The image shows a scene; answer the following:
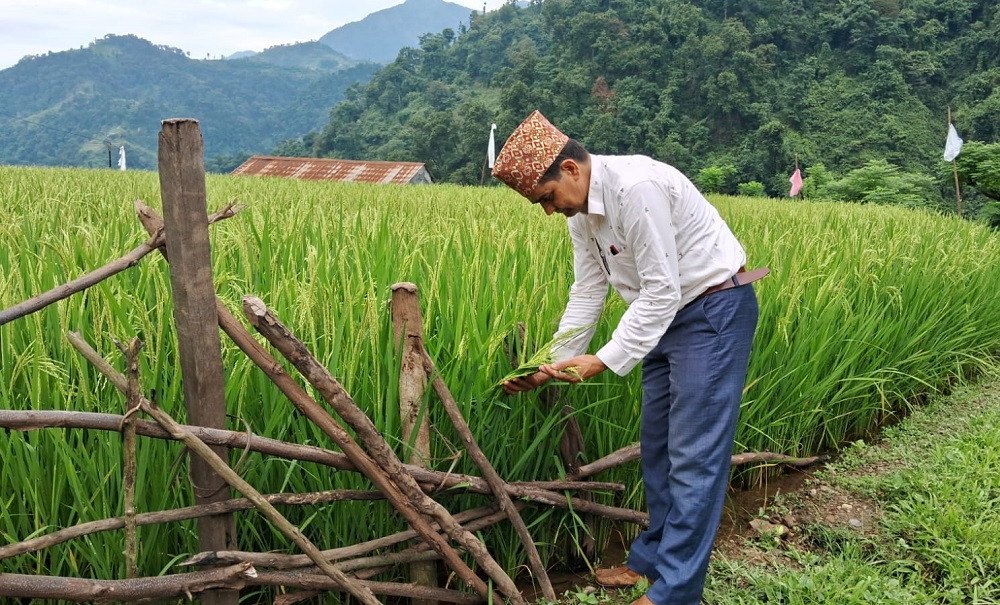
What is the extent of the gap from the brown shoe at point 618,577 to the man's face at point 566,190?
3.54 feet

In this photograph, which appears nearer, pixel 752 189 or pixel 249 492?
pixel 249 492

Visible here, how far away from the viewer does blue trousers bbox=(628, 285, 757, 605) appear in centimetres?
183

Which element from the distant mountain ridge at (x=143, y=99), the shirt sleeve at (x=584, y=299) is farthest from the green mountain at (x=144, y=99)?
the shirt sleeve at (x=584, y=299)

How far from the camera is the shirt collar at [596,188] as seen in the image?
5.68 feet

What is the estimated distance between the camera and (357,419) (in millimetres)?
1460

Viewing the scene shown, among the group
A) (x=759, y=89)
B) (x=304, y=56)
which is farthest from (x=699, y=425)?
(x=304, y=56)

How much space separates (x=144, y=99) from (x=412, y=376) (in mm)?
109919

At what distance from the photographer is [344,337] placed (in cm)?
198

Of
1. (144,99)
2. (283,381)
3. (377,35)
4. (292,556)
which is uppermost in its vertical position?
(377,35)

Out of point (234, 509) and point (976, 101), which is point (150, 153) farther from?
point (234, 509)

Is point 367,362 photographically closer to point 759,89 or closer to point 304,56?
point 759,89

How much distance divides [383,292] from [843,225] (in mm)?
4762

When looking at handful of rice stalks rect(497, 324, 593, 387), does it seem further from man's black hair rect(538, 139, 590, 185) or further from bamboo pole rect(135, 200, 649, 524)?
man's black hair rect(538, 139, 590, 185)

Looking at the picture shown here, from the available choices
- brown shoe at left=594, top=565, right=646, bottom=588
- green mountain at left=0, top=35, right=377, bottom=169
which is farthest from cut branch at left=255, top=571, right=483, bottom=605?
green mountain at left=0, top=35, right=377, bottom=169
